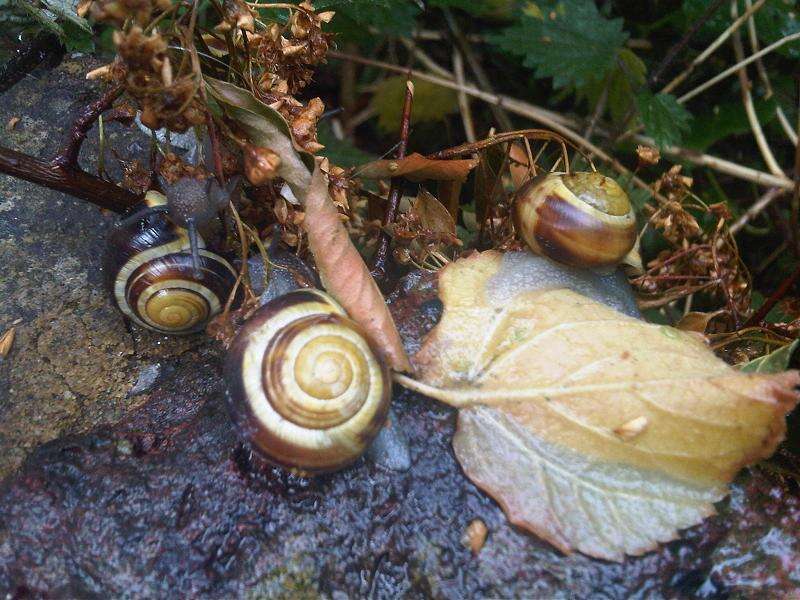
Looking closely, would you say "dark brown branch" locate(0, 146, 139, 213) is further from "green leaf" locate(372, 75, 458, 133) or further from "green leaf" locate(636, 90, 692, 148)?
"green leaf" locate(636, 90, 692, 148)

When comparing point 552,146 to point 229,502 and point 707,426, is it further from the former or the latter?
point 229,502

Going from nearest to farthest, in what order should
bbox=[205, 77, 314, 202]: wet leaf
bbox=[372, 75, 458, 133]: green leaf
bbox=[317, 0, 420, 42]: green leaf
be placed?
bbox=[205, 77, 314, 202]: wet leaf, bbox=[317, 0, 420, 42]: green leaf, bbox=[372, 75, 458, 133]: green leaf

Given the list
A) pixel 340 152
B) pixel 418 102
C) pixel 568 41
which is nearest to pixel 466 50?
pixel 418 102

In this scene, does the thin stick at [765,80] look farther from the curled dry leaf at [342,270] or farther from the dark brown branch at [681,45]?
the curled dry leaf at [342,270]

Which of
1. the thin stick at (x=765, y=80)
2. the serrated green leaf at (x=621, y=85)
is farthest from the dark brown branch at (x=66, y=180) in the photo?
the thin stick at (x=765, y=80)

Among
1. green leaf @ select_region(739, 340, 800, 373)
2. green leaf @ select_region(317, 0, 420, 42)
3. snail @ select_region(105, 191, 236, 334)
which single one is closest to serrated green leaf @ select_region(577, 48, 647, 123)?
green leaf @ select_region(317, 0, 420, 42)

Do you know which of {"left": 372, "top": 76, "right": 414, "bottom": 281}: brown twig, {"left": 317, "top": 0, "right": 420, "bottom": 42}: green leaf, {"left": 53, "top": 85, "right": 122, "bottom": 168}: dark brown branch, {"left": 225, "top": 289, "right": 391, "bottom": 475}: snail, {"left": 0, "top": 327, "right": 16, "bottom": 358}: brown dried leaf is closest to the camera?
{"left": 225, "top": 289, "right": 391, "bottom": 475}: snail
